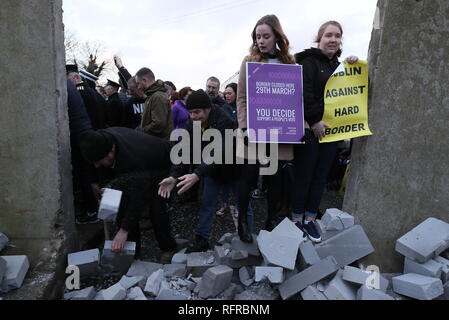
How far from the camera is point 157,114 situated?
3.92m

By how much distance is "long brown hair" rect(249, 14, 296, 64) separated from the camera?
269cm

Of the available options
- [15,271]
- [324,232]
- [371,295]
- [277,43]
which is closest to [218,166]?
[324,232]

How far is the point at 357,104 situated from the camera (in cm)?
281

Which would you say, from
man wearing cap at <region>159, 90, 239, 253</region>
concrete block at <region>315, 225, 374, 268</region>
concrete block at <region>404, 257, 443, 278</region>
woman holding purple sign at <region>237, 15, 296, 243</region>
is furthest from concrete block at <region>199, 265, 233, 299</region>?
concrete block at <region>404, 257, 443, 278</region>

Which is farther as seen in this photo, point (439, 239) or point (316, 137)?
point (316, 137)

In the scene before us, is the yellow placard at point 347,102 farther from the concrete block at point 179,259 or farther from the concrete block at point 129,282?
the concrete block at point 129,282

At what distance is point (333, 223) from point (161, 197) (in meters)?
1.71

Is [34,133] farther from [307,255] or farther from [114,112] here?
[307,255]

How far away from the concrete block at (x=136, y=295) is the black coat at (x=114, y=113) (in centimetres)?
301

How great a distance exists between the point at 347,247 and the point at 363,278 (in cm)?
33

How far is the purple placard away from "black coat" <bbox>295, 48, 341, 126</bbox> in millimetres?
105
